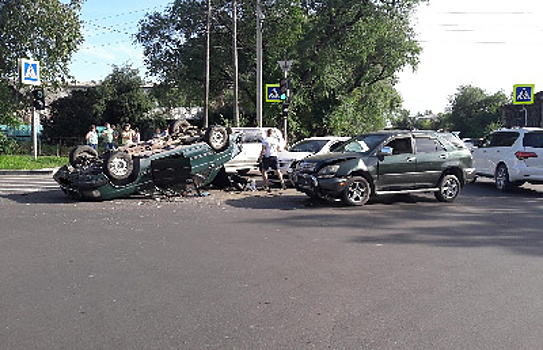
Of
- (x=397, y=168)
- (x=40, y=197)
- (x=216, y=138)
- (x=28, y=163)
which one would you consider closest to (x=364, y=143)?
(x=397, y=168)

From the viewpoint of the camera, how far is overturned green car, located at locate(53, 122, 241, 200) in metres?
12.3

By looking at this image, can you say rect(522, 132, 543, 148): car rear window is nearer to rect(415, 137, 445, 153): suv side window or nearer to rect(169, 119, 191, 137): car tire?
rect(415, 137, 445, 153): suv side window

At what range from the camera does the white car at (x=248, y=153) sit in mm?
18000

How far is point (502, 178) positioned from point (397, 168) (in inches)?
197

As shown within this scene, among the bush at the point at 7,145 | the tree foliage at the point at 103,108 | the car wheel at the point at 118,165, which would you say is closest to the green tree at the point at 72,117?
the tree foliage at the point at 103,108

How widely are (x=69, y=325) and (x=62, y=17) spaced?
1219 inches

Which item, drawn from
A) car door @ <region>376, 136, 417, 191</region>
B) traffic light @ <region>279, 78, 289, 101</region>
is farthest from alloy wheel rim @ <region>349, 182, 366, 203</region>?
traffic light @ <region>279, 78, 289, 101</region>

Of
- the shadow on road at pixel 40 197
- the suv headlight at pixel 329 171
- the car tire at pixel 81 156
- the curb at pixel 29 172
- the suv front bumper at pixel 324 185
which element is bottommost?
the shadow on road at pixel 40 197

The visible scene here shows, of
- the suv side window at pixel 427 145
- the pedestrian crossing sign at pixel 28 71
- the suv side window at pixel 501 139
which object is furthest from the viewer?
the pedestrian crossing sign at pixel 28 71

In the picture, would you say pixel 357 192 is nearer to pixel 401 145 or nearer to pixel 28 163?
pixel 401 145

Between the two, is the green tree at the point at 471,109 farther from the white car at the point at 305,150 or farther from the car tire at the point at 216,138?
the car tire at the point at 216,138

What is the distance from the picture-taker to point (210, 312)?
4.84 meters

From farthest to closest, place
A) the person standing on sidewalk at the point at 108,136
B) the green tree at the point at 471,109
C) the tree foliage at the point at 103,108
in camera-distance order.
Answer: the green tree at the point at 471,109 < the tree foliage at the point at 103,108 < the person standing on sidewalk at the point at 108,136

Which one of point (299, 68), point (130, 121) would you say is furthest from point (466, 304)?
point (130, 121)
